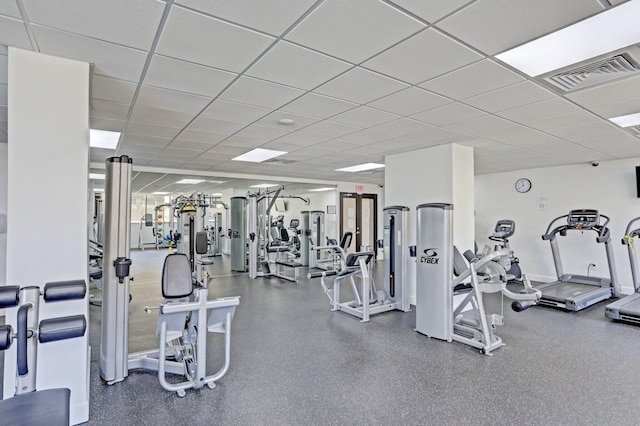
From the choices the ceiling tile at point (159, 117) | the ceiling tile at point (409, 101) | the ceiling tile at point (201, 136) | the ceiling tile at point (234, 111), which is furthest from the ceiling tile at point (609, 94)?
the ceiling tile at point (201, 136)

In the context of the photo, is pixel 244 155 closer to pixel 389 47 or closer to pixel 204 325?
pixel 204 325

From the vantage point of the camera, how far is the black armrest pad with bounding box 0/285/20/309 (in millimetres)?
1519

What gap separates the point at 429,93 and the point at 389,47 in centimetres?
88

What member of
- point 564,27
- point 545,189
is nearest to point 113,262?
point 564,27

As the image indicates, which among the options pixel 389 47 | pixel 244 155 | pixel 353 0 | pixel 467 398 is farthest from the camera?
pixel 244 155

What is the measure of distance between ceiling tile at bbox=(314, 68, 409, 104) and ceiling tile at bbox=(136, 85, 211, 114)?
43.2 inches

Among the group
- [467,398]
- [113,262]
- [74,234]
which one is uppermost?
[74,234]

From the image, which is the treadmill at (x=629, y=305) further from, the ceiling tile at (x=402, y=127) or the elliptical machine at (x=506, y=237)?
the ceiling tile at (x=402, y=127)

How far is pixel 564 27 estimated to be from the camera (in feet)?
5.83

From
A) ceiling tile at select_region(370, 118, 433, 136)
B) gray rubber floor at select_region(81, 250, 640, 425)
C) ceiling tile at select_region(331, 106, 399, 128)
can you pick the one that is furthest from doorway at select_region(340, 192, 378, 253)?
ceiling tile at select_region(331, 106, 399, 128)

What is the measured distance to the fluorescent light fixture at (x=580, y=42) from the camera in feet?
5.54

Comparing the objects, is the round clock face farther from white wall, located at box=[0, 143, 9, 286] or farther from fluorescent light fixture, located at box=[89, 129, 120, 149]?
white wall, located at box=[0, 143, 9, 286]

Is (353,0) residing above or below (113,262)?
above

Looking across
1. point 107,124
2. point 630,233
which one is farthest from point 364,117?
point 630,233
